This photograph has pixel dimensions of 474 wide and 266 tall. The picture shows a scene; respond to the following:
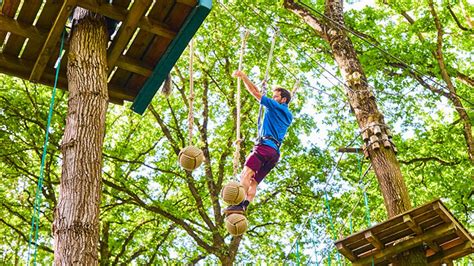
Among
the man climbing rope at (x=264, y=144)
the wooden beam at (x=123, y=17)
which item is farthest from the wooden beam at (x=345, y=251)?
the wooden beam at (x=123, y=17)

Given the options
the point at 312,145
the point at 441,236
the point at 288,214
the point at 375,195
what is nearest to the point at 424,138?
the point at 375,195

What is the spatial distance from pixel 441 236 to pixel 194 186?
21.5ft

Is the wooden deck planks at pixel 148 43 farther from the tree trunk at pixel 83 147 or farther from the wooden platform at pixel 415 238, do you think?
the wooden platform at pixel 415 238

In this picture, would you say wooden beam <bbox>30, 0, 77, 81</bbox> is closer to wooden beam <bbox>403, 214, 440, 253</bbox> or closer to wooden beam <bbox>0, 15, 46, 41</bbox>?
wooden beam <bbox>0, 15, 46, 41</bbox>

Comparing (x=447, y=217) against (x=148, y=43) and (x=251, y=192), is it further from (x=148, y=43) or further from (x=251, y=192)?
(x=148, y=43)

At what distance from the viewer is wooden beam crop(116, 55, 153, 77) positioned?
4863 mm

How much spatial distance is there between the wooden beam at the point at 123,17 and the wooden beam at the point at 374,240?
10.2 feet

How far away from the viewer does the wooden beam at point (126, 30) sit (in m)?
4.31

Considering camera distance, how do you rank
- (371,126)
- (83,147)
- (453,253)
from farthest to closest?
(371,126)
(453,253)
(83,147)

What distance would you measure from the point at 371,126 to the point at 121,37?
12.5 ft

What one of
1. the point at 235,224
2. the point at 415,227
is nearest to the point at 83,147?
the point at 235,224

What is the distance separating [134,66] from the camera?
4.93 m

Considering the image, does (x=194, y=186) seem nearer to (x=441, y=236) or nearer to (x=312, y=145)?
(x=312, y=145)

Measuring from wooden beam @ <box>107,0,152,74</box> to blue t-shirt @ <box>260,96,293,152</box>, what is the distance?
1678mm
